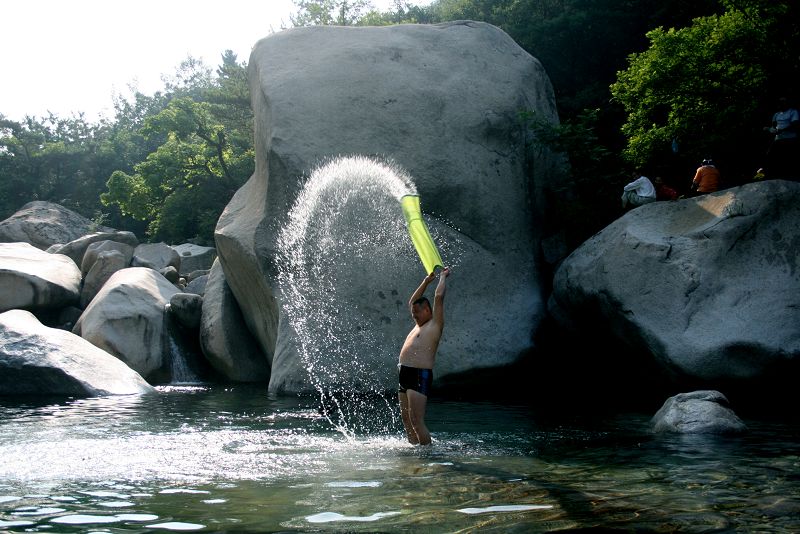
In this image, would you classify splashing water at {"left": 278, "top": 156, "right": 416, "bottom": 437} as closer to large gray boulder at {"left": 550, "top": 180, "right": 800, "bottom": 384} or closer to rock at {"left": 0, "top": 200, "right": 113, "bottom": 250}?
large gray boulder at {"left": 550, "top": 180, "right": 800, "bottom": 384}

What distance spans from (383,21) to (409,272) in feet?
82.2

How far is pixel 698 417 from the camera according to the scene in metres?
9.27

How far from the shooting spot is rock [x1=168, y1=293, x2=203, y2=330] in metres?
16.9

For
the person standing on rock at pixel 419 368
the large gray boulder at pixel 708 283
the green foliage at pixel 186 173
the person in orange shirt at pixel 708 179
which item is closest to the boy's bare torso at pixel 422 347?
the person standing on rock at pixel 419 368

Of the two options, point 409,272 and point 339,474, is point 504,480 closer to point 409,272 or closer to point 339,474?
point 339,474

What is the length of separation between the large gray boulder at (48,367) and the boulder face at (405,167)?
260 cm

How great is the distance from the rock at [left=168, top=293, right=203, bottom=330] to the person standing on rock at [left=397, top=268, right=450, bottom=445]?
9.25 metres

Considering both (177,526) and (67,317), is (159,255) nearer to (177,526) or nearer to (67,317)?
(67,317)

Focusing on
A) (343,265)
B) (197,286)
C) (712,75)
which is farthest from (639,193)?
(197,286)

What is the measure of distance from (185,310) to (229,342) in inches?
56.2

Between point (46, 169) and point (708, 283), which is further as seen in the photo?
point (46, 169)

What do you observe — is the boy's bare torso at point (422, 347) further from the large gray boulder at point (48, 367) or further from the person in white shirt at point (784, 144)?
the person in white shirt at point (784, 144)

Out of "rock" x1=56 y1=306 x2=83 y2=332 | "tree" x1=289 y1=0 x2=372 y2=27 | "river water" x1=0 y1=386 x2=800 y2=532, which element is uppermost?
"tree" x1=289 y1=0 x2=372 y2=27

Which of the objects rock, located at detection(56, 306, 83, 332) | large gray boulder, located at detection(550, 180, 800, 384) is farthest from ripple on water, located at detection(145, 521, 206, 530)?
rock, located at detection(56, 306, 83, 332)
